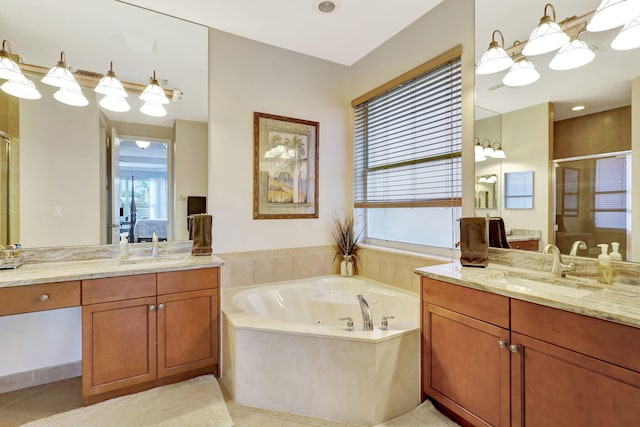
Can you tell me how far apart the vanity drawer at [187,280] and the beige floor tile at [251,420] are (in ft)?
2.66

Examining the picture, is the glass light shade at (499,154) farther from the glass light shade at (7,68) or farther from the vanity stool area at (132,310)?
the glass light shade at (7,68)

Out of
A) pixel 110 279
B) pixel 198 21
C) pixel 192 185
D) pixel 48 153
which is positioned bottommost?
pixel 110 279

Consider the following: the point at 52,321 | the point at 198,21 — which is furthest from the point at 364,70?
the point at 52,321

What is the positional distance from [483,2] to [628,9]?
811 millimetres

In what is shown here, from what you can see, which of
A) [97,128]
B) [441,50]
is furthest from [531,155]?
[97,128]

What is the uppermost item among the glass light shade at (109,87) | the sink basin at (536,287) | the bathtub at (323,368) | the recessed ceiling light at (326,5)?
the recessed ceiling light at (326,5)

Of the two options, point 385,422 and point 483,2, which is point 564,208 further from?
point 385,422

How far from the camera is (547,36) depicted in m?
1.60

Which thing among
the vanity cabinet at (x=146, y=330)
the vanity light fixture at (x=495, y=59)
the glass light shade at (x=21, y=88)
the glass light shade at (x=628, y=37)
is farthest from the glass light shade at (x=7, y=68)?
the glass light shade at (x=628, y=37)

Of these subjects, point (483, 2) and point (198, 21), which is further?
point (198, 21)

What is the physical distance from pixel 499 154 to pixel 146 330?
2.57m

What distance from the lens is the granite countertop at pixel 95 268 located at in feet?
5.44

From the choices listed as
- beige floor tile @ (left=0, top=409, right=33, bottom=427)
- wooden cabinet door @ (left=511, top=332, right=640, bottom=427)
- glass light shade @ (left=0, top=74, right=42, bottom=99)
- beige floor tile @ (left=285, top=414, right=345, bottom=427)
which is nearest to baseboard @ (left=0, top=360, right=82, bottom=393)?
beige floor tile @ (left=0, top=409, right=33, bottom=427)

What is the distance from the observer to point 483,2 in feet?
6.43
